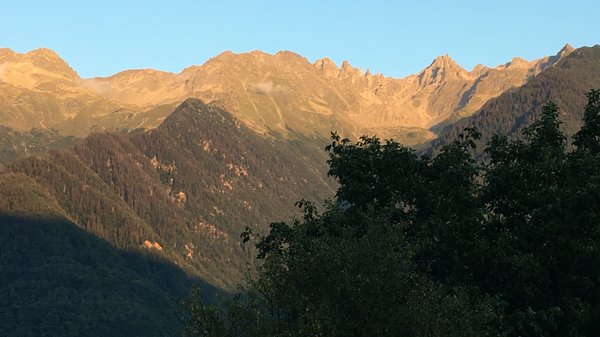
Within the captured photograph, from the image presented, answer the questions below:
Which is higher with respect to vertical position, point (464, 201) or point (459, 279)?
point (464, 201)

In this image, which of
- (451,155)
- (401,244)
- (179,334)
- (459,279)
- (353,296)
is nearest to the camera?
(353,296)

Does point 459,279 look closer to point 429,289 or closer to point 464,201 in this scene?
point 464,201

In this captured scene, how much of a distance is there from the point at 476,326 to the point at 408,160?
24.8 meters

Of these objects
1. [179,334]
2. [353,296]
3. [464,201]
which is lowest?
[179,334]

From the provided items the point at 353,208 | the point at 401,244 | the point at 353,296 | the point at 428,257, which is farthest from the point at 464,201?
the point at 353,296

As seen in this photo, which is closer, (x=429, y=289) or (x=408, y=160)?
(x=429, y=289)

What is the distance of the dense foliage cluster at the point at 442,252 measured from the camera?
46719mm

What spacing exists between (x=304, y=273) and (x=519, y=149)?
958 inches

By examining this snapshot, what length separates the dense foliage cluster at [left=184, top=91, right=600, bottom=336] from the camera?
153ft

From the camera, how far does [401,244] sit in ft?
162

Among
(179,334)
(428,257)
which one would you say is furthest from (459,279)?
(179,334)

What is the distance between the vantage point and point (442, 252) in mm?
62781

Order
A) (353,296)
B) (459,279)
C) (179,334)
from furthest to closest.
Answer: (459,279) < (179,334) < (353,296)

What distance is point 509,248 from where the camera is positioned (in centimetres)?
5934
